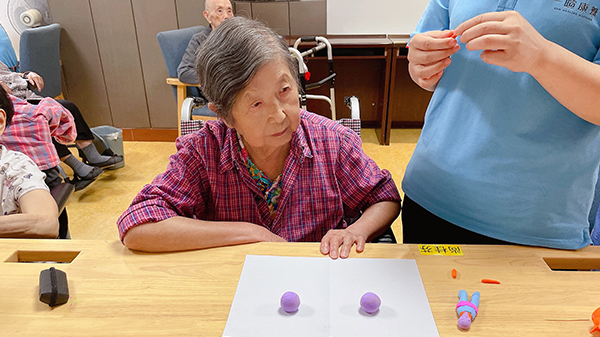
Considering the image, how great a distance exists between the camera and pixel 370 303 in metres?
0.77

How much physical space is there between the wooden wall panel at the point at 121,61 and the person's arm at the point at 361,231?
370 cm

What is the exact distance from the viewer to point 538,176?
36.2 inches

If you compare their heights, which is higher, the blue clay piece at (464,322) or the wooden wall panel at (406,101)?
the blue clay piece at (464,322)

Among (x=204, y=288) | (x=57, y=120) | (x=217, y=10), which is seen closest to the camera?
(x=204, y=288)

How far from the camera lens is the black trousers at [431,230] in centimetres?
106

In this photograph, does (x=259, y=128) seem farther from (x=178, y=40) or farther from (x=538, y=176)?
(x=178, y=40)

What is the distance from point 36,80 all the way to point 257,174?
9.99 ft

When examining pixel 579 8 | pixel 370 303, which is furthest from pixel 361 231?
pixel 579 8

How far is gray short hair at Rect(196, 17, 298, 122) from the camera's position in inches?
39.2

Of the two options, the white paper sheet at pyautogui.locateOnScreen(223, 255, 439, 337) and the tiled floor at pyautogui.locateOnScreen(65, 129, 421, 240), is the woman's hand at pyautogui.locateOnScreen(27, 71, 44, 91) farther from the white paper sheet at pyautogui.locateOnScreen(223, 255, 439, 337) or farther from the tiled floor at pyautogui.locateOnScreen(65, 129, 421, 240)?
the white paper sheet at pyautogui.locateOnScreen(223, 255, 439, 337)

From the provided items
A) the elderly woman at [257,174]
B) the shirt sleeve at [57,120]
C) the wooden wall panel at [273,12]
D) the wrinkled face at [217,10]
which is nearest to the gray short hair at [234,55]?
the elderly woman at [257,174]

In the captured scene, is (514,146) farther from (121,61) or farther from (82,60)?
(82,60)

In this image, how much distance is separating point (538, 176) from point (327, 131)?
23.5 inches

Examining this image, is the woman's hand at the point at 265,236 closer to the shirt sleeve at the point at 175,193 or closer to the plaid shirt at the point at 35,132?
the shirt sleeve at the point at 175,193
